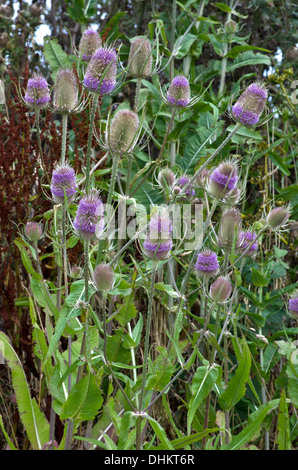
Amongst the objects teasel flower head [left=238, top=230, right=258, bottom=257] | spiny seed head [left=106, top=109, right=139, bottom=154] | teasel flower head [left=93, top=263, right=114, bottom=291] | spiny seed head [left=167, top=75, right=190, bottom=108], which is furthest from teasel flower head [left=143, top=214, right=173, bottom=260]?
spiny seed head [left=167, top=75, right=190, bottom=108]

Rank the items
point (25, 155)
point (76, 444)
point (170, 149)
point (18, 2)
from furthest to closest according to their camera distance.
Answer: point (18, 2) → point (170, 149) → point (25, 155) → point (76, 444)

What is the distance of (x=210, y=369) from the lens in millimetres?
1672

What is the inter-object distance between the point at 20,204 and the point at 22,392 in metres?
0.93

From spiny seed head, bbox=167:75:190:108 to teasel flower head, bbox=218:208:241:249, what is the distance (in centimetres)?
52

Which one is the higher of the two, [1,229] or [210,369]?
[1,229]

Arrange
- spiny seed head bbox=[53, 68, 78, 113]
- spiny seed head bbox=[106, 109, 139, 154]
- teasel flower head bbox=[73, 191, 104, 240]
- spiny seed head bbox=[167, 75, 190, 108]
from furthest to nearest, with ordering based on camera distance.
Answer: spiny seed head bbox=[167, 75, 190, 108] < spiny seed head bbox=[53, 68, 78, 113] < spiny seed head bbox=[106, 109, 139, 154] < teasel flower head bbox=[73, 191, 104, 240]

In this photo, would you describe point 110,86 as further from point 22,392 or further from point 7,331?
point 7,331

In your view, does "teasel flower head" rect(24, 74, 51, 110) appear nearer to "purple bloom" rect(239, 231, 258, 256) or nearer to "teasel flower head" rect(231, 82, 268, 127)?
"teasel flower head" rect(231, 82, 268, 127)

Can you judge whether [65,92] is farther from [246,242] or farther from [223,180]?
[246,242]

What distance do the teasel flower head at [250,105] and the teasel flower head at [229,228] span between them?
30 centimetres

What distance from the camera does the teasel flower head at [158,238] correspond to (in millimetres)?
1408

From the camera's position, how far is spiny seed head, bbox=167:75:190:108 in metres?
1.90

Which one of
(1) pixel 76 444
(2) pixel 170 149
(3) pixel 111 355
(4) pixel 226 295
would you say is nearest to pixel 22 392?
(3) pixel 111 355

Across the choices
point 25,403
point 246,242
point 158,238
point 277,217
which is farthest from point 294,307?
point 25,403
